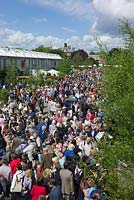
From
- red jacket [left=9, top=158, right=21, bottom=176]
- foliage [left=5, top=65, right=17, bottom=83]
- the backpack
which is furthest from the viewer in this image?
foliage [left=5, top=65, right=17, bottom=83]

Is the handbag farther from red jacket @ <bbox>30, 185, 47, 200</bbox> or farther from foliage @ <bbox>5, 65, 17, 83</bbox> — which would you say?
foliage @ <bbox>5, 65, 17, 83</bbox>

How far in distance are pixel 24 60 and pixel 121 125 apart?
263 feet

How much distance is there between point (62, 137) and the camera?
17.4 meters

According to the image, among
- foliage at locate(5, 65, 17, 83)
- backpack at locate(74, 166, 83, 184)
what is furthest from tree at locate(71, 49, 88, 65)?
backpack at locate(74, 166, 83, 184)

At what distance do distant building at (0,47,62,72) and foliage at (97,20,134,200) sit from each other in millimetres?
64101

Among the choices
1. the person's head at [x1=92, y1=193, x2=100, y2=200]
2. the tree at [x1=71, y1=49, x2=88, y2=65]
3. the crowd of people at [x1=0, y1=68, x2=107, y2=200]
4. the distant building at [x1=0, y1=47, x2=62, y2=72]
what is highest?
the person's head at [x1=92, y1=193, x2=100, y2=200]

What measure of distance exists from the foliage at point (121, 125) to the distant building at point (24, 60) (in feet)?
210

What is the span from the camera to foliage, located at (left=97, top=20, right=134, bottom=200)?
6.50 metres

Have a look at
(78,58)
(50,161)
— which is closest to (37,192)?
(50,161)

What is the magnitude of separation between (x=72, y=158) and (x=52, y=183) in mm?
2179

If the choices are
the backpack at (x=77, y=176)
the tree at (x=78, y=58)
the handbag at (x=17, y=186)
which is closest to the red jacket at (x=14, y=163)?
the handbag at (x=17, y=186)

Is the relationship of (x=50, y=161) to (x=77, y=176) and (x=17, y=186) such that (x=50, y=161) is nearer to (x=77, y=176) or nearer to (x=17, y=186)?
(x=77, y=176)

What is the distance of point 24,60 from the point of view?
85.9 metres

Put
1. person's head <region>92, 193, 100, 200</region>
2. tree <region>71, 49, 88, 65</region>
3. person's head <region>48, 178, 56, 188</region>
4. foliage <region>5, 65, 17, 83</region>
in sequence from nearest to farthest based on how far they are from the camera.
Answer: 1. person's head <region>92, 193, 100, 200</region>
2. person's head <region>48, 178, 56, 188</region>
3. foliage <region>5, 65, 17, 83</region>
4. tree <region>71, 49, 88, 65</region>
